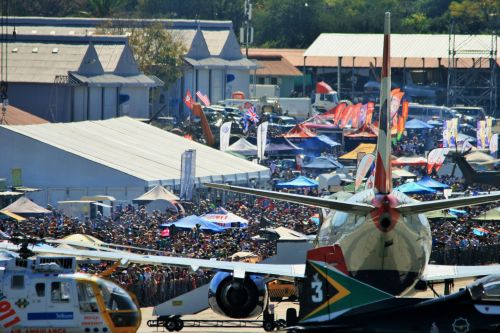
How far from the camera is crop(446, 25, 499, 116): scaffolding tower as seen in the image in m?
131

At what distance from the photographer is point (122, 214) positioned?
5591cm

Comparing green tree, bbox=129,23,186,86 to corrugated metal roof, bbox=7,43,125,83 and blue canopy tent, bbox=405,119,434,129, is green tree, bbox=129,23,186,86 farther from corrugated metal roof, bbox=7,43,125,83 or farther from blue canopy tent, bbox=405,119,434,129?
blue canopy tent, bbox=405,119,434,129

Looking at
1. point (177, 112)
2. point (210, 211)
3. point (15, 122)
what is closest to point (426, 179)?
point (210, 211)

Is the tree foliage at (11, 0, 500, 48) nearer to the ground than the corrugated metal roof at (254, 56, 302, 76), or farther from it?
farther from it

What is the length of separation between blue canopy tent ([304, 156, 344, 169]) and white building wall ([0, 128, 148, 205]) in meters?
20.4

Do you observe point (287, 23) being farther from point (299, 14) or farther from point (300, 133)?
point (300, 133)

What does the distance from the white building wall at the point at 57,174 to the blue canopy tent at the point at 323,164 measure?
2043cm

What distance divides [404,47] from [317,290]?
11425 cm

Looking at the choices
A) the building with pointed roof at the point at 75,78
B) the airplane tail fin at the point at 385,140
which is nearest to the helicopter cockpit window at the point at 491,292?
the airplane tail fin at the point at 385,140

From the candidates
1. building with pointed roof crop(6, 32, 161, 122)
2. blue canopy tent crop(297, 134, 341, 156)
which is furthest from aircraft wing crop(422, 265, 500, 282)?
building with pointed roof crop(6, 32, 161, 122)

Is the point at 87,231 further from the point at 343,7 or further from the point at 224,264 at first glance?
the point at 343,7

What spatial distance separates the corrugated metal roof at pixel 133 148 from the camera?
63.8m

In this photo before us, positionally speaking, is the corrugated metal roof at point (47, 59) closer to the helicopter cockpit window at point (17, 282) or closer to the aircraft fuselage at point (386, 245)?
the aircraft fuselage at point (386, 245)

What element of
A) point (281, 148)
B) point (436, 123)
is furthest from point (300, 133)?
point (436, 123)
